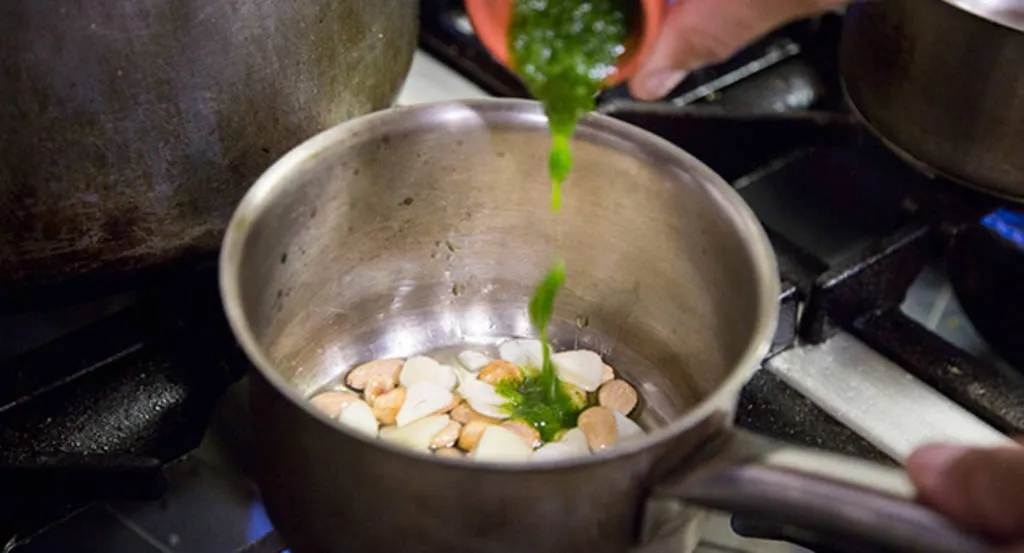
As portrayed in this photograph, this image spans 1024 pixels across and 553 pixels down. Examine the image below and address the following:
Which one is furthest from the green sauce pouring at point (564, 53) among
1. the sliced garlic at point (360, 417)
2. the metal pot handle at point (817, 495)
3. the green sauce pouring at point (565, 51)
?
the metal pot handle at point (817, 495)

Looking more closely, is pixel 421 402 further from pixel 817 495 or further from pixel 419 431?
pixel 817 495

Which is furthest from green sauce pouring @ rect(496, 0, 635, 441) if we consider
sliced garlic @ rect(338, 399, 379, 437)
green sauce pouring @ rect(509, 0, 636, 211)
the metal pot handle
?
the metal pot handle

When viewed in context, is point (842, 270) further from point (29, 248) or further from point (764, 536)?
point (29, 248)

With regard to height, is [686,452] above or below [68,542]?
above

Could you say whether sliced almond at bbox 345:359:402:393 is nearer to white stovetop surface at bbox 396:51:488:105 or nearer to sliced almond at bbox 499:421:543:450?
sliced almond at bbox 499:421:543:450

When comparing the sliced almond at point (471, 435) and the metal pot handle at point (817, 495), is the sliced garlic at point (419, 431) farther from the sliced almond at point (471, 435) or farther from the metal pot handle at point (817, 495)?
the metal pot handle at point (817, 495)

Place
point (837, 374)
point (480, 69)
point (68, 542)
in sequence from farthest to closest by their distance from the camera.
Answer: point (480, 69) < point (837, 374) < point (68, 542)

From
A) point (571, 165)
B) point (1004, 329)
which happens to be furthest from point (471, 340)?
point (1004, 329)
